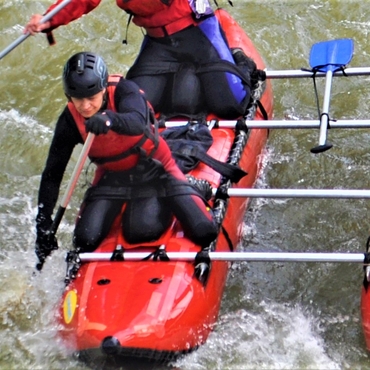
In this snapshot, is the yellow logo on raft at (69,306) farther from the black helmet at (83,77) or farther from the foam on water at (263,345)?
the black helmet at (83,77)

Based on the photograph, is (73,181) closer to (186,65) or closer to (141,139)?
(141,139)

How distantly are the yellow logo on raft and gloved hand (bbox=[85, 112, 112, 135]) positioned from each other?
82cm

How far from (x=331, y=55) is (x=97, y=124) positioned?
2119 mm

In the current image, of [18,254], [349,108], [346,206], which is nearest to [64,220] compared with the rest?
[18,254]

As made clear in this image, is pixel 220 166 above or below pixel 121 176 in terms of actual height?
below

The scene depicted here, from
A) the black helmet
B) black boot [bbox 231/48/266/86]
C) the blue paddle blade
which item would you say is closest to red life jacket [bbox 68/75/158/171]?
the black helmet

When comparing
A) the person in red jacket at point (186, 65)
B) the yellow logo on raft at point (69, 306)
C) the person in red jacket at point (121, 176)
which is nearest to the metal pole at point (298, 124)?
the person in red jacket at point (186, 65)

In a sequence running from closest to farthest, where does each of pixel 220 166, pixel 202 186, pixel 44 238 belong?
1. pixel 44 238
2. pixel 202 186
3. pixel 220 166

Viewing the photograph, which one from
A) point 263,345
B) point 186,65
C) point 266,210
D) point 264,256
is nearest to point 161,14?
point 186,65

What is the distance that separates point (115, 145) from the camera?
4.07m

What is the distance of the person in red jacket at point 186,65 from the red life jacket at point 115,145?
992mm

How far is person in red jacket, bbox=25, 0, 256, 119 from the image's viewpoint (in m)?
5.09

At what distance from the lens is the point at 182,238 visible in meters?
4.22

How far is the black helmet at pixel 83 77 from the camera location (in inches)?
A: 152
